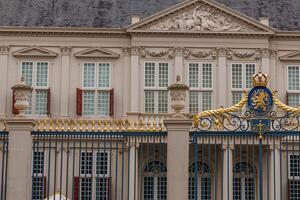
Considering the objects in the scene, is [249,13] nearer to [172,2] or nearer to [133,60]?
[172,2]

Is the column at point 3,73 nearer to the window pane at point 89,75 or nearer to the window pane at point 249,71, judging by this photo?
the window pane at point 89,75

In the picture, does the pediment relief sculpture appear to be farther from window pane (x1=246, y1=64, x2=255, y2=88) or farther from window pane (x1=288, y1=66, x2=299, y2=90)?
window pane (x1=288, y1=66, x2=299, y2=90)

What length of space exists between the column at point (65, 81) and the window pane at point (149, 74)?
3.49 meters

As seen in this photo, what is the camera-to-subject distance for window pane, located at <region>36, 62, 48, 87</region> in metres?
32.9

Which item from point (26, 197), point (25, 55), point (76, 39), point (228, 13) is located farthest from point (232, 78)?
point (26, 197)

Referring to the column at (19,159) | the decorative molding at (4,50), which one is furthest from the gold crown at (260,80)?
the decorative molding at (4,50)

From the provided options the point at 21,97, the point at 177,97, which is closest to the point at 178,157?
the point at 177,97

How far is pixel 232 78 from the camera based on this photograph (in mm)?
32969

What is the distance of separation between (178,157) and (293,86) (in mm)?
19019

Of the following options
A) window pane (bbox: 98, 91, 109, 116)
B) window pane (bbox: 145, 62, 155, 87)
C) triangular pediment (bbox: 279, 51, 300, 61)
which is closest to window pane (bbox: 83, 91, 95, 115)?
window pane (bbox: 98, 91, 109, 116)

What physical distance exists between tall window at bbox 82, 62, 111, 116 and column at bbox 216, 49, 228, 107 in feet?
16.1

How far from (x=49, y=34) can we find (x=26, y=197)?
18671mm

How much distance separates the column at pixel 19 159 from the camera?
49.7 feet

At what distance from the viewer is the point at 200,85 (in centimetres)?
3291
